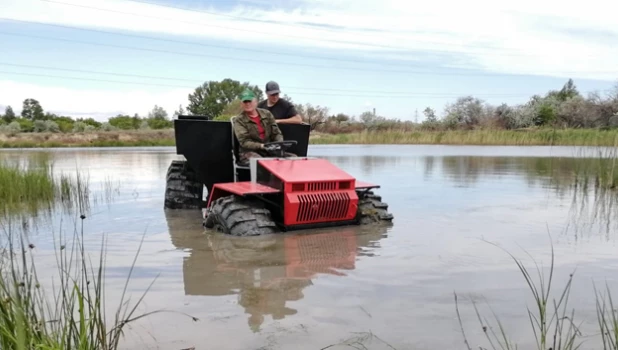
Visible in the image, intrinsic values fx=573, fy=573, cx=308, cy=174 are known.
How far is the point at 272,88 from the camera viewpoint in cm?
762

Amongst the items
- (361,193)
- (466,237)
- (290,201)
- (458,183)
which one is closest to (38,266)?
(290,201)

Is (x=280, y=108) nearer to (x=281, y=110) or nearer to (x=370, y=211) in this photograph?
(x=281, y=110)

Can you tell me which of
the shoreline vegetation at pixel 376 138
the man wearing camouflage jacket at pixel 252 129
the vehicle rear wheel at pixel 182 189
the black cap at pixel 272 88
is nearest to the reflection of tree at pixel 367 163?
the vehicle rear wheel at pixel 182 189

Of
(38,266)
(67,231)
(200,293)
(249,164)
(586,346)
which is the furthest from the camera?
(249,164)

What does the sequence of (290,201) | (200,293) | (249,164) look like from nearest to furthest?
(200,293)
(290,201)
(249,164)

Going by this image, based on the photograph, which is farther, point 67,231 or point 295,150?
point 295,150

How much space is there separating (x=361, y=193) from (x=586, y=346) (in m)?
3.94

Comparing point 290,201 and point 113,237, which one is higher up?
point 290,201

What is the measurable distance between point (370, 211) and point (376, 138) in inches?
1047

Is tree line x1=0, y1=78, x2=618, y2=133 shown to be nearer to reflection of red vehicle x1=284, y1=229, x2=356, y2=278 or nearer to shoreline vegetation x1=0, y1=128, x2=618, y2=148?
shoreline vegetation x1=0, y1=128, x2=618, y2=148

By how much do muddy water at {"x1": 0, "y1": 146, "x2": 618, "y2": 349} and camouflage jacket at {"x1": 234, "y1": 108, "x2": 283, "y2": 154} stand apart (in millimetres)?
1156

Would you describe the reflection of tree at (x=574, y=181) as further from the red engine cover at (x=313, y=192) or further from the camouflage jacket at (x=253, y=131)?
the camouflage jacket at (x=253, y=131)

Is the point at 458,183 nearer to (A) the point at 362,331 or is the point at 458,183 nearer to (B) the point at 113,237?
(B) the point at 113,237

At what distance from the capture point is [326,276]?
4.46m
